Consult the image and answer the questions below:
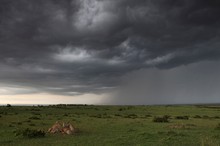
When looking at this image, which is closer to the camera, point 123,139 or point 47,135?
point 123,139

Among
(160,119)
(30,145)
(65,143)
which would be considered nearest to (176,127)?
(160,119)

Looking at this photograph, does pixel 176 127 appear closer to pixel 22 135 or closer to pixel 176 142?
pixel 176 142

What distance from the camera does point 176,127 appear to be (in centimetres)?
3581

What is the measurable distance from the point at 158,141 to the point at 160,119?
70.8 ft

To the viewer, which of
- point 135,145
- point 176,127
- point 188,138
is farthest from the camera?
point 176,127

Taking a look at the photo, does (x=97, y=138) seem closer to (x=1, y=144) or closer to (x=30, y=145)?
(x=30, y=145)

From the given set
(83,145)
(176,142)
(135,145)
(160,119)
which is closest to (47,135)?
(83,145)

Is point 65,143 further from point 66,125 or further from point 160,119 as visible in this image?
point 160,119

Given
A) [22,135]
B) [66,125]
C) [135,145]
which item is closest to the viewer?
[135,145]

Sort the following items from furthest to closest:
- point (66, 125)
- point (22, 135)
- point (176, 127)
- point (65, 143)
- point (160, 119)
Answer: point (160, 119), point (176, 127), point (66, 125), point (22, 135), point (65, 143)

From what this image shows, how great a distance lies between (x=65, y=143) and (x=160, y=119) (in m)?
24.5

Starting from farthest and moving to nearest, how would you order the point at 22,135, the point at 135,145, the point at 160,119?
the point at 160,119 < the point at 22,135 < the point at 135,145

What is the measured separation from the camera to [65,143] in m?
24.0

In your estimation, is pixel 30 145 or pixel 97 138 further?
pixel 97 138
